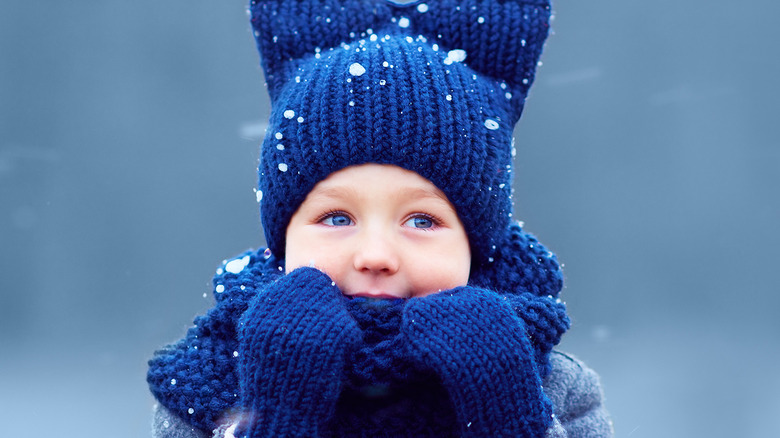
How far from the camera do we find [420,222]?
1095mm

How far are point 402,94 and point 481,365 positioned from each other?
372 millimetres

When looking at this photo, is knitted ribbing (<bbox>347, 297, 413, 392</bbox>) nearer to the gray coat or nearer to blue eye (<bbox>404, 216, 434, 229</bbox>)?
blue eye (<bbox>404, 216, 434, 229</bbox>)

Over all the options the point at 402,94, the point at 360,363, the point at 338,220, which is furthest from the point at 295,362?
the point at 402,94

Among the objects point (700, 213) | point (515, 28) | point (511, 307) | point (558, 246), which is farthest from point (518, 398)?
point (700, 213)

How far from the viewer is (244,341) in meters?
1.02

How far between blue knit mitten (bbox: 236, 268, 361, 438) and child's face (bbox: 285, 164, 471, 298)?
59 millimetres

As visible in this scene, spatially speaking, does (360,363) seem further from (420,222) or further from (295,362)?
(420,222)

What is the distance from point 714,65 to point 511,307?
1.83 meters

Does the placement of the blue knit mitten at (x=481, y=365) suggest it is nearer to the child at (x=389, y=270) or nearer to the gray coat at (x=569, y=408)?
the child at (x=389, y=270)

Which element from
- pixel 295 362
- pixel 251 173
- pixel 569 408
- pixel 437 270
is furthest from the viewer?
pixel 251 173

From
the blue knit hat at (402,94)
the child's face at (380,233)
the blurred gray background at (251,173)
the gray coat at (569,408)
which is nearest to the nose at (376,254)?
the child's face at (380,233)

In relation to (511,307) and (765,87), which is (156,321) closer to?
(511,307)

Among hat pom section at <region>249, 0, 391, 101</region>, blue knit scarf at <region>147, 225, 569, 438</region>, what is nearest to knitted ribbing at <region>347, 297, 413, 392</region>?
blue knit scarf at <region>147, 225, 569, 438</region>

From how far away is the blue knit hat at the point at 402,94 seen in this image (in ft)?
3.51
